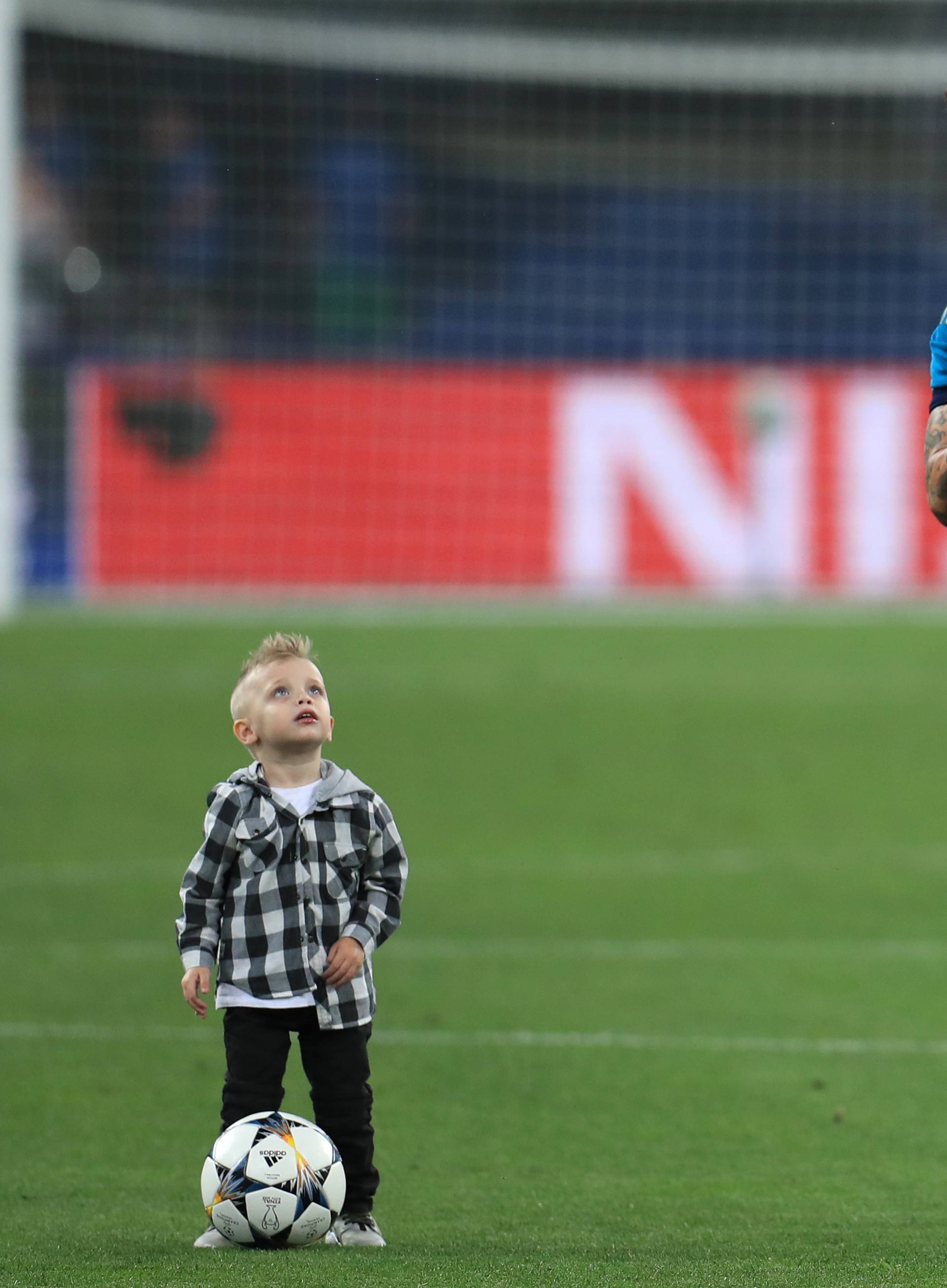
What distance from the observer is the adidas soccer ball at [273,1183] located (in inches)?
145

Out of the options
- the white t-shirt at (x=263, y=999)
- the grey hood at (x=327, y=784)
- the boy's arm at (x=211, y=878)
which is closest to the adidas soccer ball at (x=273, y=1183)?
the white t-shirt at (x=263, y=999)

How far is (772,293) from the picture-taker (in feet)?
69.2

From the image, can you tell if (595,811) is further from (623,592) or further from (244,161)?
(244,161)

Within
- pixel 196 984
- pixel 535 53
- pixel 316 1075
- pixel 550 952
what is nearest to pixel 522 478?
pixel 535 53

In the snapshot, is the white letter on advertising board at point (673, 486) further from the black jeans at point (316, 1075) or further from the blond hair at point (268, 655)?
the black jeans at point (316, 1075)

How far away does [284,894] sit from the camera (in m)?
3.80

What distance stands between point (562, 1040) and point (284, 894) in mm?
2638

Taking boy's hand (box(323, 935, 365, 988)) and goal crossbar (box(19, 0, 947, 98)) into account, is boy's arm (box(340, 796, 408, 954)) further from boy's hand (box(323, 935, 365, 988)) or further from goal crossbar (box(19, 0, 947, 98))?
goal crossbar (box(19, 0, 947, 98))

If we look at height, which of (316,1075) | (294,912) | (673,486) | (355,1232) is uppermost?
(673,486)

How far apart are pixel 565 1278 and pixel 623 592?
15268mm

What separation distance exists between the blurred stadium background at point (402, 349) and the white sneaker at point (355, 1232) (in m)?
13.9

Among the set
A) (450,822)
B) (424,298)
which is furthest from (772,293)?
(450,822)

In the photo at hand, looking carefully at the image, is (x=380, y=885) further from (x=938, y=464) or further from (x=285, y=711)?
(x=938, y=464)

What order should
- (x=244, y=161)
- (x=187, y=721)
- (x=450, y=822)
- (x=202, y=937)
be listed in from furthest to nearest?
(x=244, y=161) → (x=187, y=721) → (x=450, y=822) → (x=202, y=937)
